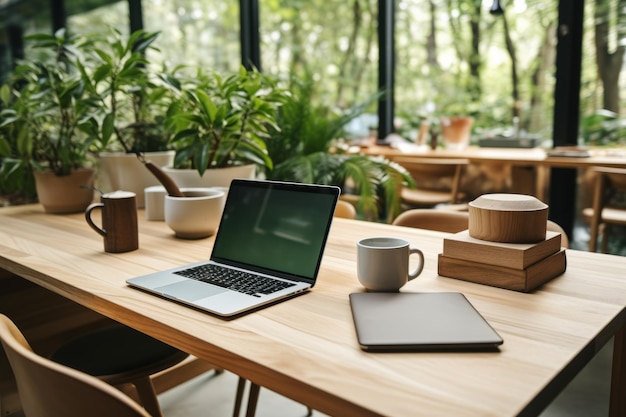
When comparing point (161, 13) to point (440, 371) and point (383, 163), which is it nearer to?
point (383, 163)

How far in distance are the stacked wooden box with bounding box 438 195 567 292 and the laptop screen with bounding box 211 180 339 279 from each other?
249 millimetres

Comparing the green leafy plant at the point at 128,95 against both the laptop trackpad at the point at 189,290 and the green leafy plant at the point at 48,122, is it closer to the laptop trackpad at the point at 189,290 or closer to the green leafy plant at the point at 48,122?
the green leafy plant at the point at 48,122

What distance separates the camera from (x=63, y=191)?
1.85 metres

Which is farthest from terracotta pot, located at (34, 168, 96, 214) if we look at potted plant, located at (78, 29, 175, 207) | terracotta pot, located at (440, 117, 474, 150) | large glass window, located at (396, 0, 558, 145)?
large glass window, located at (396, 0, 558, 145)

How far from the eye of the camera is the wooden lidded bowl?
1.06 metres

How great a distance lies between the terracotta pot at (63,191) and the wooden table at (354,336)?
51 cm

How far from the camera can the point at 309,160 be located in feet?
10.2

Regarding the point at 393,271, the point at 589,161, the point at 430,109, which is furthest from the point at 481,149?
the point at 393,271

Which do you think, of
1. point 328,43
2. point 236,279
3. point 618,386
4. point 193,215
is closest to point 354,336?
point 236,279

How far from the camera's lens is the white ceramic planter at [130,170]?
1.92 meters

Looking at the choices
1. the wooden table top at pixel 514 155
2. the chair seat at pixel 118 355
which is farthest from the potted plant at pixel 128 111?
the wooden table top at pixel 514 155

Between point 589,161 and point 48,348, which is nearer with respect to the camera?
point 48,348

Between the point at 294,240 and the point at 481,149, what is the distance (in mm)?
3007

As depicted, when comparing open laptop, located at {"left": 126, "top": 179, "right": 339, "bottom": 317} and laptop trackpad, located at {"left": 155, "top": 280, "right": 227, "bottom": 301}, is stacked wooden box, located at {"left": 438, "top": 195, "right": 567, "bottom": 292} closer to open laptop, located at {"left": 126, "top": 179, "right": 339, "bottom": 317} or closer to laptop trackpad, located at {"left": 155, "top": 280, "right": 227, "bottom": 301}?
open laptop, located at {"left": 126, "top": 179, "right": 339, "bottom": 317}
